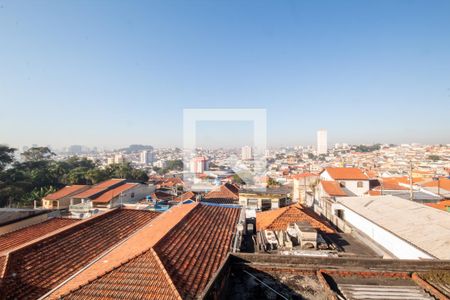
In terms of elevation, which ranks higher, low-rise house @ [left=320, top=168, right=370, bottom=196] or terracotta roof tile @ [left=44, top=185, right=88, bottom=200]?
low-rise house @ [left=320, top=168, right=370, bottom=196]

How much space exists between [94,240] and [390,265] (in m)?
7.42

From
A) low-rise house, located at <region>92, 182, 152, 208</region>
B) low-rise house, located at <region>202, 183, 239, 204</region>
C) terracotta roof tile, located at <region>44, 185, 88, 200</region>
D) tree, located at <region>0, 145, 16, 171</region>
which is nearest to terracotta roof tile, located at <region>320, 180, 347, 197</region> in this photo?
low-rise house, located at <region>202, 183, 239, 204</region>

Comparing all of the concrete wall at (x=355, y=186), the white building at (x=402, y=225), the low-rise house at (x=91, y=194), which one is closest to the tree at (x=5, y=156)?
the low-rise house at (x=91, y=194)

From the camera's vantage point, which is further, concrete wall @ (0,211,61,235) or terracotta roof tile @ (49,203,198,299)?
concrete wall @ (0,211,61,235)

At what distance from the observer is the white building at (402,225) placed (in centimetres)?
829

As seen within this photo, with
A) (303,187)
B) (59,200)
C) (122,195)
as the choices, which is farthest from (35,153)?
(303,187)

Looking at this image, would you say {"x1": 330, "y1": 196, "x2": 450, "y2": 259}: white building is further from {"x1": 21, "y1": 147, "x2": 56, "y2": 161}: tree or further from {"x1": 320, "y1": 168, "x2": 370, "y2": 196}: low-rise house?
{"x1": 21, "y1": 147, "x2": 56, "y2": 161}: tree

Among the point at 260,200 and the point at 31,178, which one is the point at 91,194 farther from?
the point at 31,178

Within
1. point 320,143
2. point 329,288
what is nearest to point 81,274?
point 329,288

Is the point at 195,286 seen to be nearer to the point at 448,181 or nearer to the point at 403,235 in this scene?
the point at 403,235

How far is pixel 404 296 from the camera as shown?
13.3 feet

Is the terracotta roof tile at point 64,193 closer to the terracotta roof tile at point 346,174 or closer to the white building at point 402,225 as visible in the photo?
the white building at point 402,225

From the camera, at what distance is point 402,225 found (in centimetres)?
1018

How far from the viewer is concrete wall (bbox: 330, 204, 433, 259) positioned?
8664 mm
